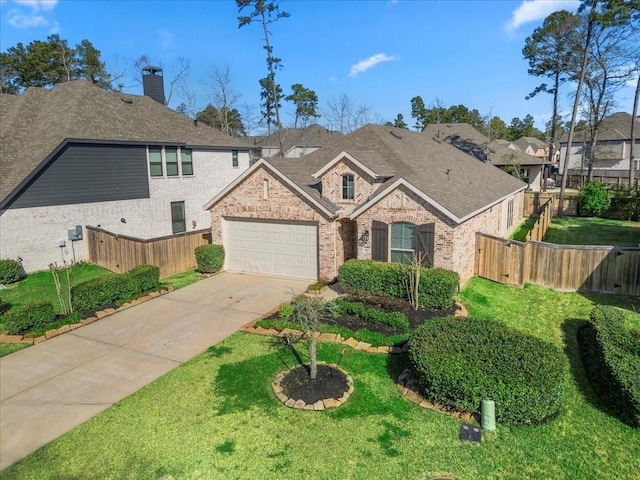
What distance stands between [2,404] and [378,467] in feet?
24.3

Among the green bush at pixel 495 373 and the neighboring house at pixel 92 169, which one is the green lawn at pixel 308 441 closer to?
the green bush at pixel 495 373

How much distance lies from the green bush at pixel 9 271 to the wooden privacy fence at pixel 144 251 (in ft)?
10.0

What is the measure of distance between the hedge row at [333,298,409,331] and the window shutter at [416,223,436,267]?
2.98 meters

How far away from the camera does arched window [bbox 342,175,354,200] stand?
17.0m

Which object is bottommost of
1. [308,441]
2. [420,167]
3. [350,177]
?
[308,441]

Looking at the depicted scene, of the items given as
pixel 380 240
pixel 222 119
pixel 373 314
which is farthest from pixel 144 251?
pixel 222 119

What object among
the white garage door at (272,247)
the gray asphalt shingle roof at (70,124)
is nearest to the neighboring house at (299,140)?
the gray asphalt shingle roof at (70,124)

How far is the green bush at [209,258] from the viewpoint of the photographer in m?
17.6

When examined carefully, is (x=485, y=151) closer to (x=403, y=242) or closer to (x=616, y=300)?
(x=616, y=300)

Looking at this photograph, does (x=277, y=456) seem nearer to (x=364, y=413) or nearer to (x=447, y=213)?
(x=364, y=413)

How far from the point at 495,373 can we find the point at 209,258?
12538 millimetres

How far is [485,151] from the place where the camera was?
36.5 metres

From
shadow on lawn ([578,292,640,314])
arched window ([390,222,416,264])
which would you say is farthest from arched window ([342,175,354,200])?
shadow on lawn ([578,292,640,314])

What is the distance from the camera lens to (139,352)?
426 inches
